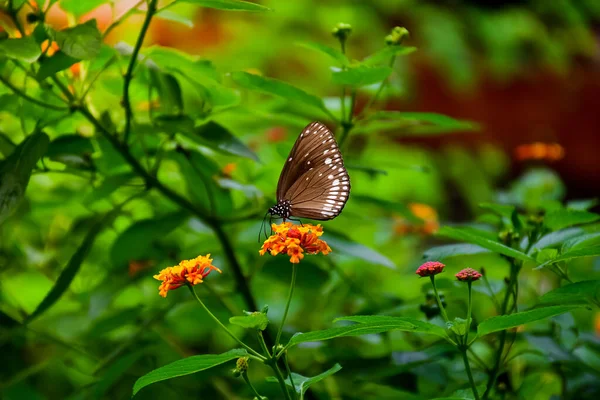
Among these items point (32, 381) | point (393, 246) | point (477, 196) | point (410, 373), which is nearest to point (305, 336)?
point (410, 373)

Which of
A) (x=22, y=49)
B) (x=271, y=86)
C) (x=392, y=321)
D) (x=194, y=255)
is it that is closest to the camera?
(x=392, y=321)

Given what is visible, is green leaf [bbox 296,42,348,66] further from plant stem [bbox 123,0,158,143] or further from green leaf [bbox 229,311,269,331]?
green leaf [bbox 229,311,269,331]

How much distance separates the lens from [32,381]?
1270 millimetres

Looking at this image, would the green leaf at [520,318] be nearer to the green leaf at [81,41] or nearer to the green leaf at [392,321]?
the green leaf at [392,321]

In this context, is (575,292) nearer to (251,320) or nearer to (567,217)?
(567,217)

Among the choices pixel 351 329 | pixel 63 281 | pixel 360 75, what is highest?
pixel 360 75

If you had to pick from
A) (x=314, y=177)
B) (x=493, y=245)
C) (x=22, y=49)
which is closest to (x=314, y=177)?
(x=314, y=177)

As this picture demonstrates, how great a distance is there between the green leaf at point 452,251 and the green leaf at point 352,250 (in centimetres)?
12

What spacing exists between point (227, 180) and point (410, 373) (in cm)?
35

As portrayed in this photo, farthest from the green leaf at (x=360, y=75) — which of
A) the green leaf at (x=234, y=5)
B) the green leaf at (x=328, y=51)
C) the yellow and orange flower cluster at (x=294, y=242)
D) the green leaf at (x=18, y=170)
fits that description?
the green leaf at (x=18, y=170)

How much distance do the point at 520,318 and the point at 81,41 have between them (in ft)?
1.73

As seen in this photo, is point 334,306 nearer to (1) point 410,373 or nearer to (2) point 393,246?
(1) point 410,373

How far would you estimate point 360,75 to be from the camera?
798 millimetres

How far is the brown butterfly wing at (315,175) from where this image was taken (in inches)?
30.0
